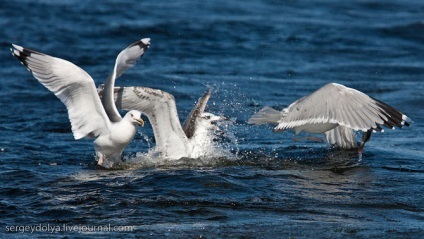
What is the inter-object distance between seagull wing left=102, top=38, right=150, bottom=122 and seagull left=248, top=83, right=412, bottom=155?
152 centimetres

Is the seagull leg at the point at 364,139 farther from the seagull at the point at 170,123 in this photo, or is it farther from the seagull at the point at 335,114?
the seagull at the point at 170,123

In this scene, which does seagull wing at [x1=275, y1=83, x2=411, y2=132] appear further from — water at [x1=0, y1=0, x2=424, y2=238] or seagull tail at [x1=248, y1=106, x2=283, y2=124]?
water at [x1=0, y1=0, x2=424, y2=238]

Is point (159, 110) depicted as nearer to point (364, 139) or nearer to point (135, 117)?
point (135, 117)

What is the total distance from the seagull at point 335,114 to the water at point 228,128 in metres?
0.44

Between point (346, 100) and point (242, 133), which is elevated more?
point (346, 100)

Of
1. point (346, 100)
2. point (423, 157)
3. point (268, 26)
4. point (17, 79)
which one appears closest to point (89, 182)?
point (346, 100)

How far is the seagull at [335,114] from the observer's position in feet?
28.3

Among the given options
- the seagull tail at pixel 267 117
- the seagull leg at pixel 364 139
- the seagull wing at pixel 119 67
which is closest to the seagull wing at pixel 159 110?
the seagull wing at pixel 119 67

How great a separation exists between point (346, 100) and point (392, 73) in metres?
5.59

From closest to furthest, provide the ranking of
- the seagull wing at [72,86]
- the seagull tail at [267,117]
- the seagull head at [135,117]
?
the seagull wing at [72,86] → the seagull head at [135,117] → the seagull tail at [267,117]

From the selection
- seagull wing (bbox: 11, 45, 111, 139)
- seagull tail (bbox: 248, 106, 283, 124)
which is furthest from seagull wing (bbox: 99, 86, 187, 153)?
seagull tail (bbox: 248, 106, 283, 124)

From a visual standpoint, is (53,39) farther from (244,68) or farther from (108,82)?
(108,82)

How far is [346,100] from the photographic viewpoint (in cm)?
874

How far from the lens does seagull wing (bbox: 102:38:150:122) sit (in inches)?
331
